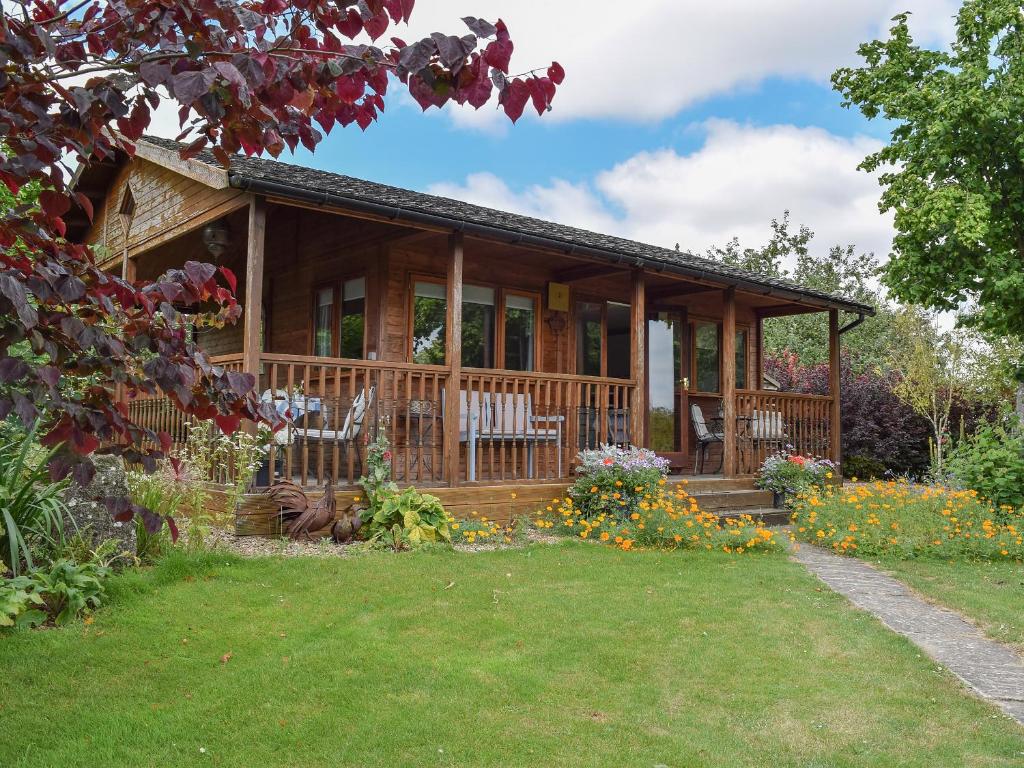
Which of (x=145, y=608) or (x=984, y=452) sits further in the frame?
(x=984, y=452)

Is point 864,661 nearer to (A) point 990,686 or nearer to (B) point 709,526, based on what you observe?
(A) point 990,686

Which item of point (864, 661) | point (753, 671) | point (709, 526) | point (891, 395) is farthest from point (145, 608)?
point (891, 395)

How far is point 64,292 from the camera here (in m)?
1.91

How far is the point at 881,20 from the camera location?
15852 mm

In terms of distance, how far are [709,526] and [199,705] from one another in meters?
5.37

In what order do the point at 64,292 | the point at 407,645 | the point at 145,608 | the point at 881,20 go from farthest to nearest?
the point at 881,20 < the point at 145,608 < the point at 407,645 < the point at 64,292

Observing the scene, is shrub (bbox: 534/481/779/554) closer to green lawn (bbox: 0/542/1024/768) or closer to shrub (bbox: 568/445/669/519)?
shrub (bbox: 568/445/669/519)

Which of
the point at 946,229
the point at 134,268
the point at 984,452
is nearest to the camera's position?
the point at 984,452

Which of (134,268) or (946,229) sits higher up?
(946,229)

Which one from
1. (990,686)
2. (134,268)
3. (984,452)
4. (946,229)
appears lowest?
(990,686)

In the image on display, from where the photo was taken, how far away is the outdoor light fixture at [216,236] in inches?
365

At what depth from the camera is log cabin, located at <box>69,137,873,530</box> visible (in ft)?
27.0

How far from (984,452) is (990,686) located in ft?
19.7

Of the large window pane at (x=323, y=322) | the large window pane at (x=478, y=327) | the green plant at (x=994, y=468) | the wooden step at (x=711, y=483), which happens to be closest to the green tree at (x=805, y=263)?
the wooden step at (x=711, y=483)
